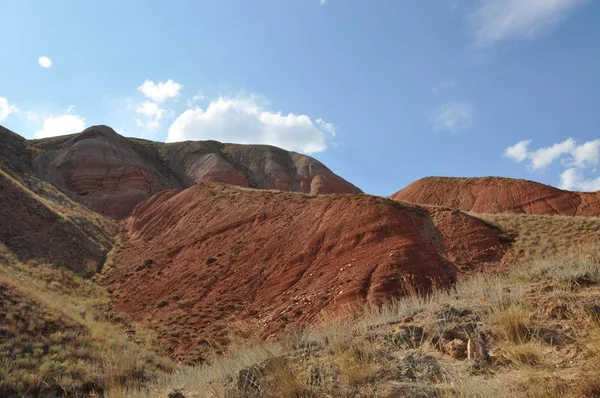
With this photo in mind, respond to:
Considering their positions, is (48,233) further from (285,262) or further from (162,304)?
(285,262)

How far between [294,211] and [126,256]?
12982 mm

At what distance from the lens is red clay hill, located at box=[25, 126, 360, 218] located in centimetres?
5097

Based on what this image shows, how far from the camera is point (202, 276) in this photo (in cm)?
2152

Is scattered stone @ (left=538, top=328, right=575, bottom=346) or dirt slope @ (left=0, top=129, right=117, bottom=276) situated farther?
dirt slope @ (left=0, top=129, right=117, bottom=276)

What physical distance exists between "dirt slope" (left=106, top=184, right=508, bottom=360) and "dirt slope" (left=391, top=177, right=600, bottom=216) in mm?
25080

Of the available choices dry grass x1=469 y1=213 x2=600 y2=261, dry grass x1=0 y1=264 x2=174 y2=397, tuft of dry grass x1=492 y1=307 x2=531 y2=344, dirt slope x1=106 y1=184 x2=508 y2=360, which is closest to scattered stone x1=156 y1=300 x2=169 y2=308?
dirt slope x1=106 y1=184 x2=508 y2=360

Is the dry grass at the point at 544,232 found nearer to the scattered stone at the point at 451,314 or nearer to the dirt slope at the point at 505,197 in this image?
the scattered stone at the point at 451,314

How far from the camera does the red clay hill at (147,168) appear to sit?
5097 cm

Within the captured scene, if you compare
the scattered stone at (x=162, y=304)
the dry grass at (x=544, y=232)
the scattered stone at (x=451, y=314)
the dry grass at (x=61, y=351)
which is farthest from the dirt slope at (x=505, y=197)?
the scattered stone at (x=451, y=314)

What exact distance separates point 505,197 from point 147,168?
45.9m

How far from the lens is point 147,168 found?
5956 centimetres

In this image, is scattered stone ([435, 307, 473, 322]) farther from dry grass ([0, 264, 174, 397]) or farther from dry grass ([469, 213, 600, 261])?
dry grass ([469, 213, 600, 261])

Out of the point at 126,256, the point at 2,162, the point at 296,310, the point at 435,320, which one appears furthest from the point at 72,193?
the point at 435,320

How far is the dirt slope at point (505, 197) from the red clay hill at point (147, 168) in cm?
2125
